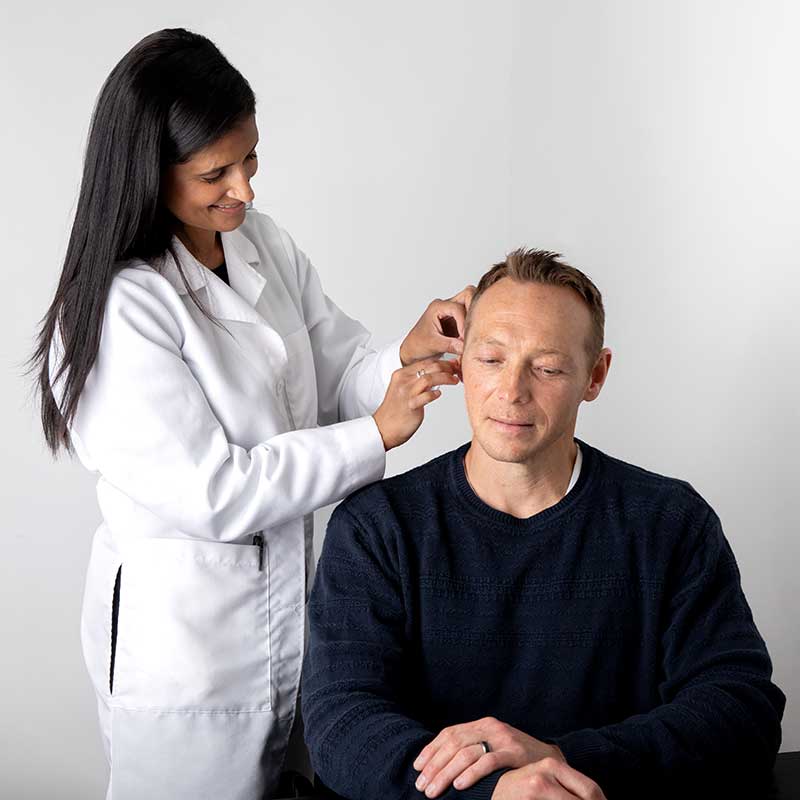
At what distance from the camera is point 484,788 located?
4.56 feet

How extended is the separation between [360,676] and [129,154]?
0.77m

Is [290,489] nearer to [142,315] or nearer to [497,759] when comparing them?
[142,315]

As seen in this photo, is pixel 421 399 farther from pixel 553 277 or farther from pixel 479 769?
pixel 479 769

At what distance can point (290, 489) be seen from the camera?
5.74 ft

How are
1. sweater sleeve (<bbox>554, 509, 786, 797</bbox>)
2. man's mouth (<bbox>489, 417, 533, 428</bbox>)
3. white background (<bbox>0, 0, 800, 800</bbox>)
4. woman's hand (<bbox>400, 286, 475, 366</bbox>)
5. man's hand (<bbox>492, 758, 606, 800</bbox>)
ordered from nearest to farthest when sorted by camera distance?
man's hand (<bbox>492, 758, 606, 800</bbox>) < sweater sleeve (<bbox>554, 509, 786, 797</bbox>) < man's mouth (<bbox>489, 417, 533, 428</bbox>) < woman's hand (<bbox>400, 286, 475, 366</bbox>) < white background (<bbox>0, 0, 800, 800</bbox>)

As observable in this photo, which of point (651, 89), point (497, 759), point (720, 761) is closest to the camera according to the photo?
point (497, 759)

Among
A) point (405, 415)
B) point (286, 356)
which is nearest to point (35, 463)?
point (286, 356)

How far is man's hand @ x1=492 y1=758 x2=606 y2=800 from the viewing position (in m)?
1.36

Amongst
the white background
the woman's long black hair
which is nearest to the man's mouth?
the woman's long black hair

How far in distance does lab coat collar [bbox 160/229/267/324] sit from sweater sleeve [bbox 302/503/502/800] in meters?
0.37

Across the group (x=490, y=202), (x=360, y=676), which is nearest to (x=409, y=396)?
(x=360, y=676)

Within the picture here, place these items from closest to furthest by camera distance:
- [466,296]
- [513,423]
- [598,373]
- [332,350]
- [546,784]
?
[546,784] → [513,423] → [598,373] → [466,296] → [332,350]

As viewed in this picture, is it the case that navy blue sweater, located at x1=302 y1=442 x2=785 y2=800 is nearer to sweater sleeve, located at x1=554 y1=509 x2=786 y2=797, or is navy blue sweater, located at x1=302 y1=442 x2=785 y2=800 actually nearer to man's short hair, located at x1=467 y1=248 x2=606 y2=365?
sweater sleeve, located at x1=554 y1=509 x2=786 y2=797

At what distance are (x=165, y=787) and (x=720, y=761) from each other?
85cm
